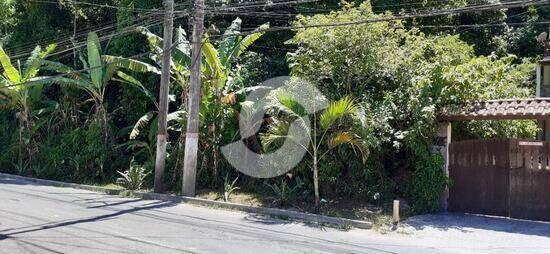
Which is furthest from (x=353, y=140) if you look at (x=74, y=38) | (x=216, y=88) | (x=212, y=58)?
(x=74, y=38)

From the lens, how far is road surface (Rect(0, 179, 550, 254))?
838cm

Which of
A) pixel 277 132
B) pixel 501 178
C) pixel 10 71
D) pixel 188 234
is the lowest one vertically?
pixel 188 234

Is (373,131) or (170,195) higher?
(373,131)

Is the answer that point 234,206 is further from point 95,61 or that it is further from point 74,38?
point 74,38

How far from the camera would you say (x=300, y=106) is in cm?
1294

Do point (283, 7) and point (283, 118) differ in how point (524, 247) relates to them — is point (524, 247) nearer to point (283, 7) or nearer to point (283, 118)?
point (283, 118)

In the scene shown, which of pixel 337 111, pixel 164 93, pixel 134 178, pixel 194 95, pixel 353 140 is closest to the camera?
pixel 337 111

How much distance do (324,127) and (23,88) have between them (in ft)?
45.1

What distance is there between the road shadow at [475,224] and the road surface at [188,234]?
3.8 inches

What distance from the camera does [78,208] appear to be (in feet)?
40.9

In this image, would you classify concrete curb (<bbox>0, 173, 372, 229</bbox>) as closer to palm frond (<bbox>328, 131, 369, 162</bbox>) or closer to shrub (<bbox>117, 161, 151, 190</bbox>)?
shrub (<bbox>117, 161, 151, 190</bbox>)

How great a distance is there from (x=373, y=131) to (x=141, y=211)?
228 inches

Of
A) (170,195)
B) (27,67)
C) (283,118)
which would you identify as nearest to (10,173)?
(27,67)

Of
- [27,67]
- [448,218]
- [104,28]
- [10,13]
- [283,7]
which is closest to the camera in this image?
[448,218]
